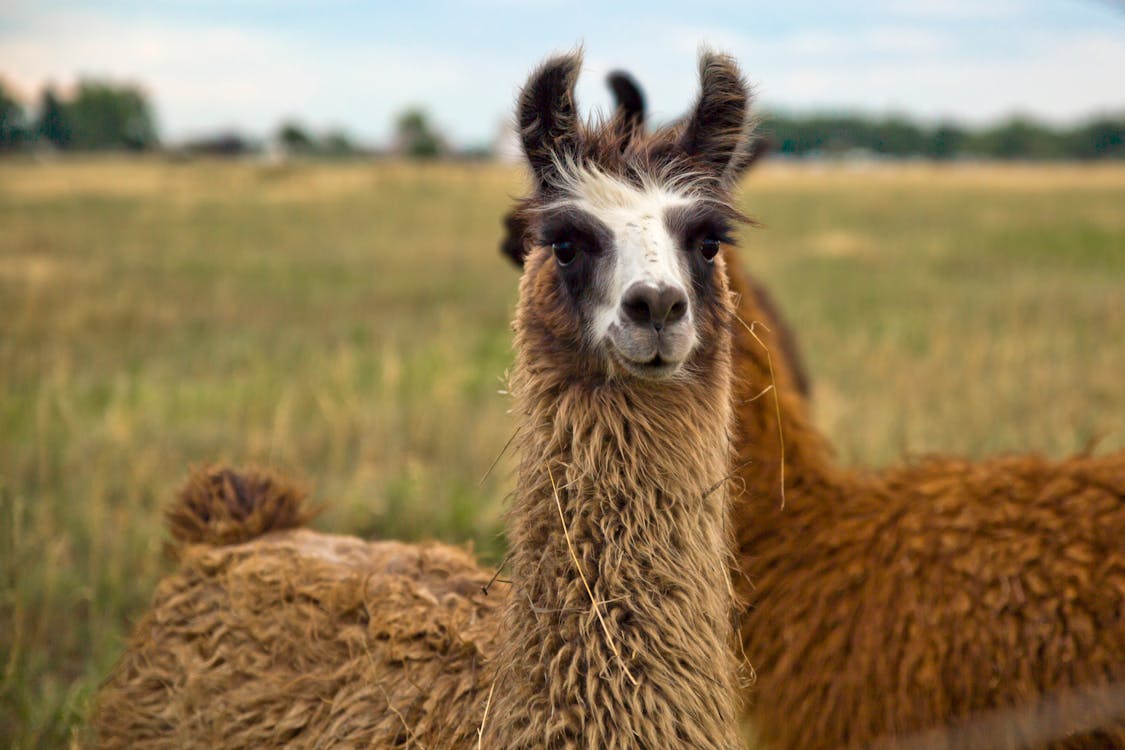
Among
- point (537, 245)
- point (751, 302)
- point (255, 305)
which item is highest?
point (537, 245)

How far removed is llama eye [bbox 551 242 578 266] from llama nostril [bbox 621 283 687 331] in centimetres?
28

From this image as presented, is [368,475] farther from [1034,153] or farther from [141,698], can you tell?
[1034,153]

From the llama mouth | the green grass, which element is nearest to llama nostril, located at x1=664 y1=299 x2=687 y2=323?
the llama mouth

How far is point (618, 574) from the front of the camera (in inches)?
90.0

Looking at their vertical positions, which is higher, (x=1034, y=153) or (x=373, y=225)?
(x=1034, y=153)

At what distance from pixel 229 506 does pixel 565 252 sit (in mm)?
1765

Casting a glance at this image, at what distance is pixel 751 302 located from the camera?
164 inches

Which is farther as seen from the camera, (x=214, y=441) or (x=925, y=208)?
(x=925, y=208)

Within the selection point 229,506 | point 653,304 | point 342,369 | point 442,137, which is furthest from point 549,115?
point 442,137

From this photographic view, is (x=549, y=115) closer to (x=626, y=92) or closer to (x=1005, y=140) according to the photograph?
(x=626, y=92)

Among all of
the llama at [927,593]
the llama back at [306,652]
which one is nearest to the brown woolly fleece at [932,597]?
the llama at [927,593]

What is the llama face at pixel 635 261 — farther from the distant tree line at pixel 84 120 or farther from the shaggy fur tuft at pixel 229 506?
the distant tree line at pixel 84 120

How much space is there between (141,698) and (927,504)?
109 inches

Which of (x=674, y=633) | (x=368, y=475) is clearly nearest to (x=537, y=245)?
(x=674, y=633)
